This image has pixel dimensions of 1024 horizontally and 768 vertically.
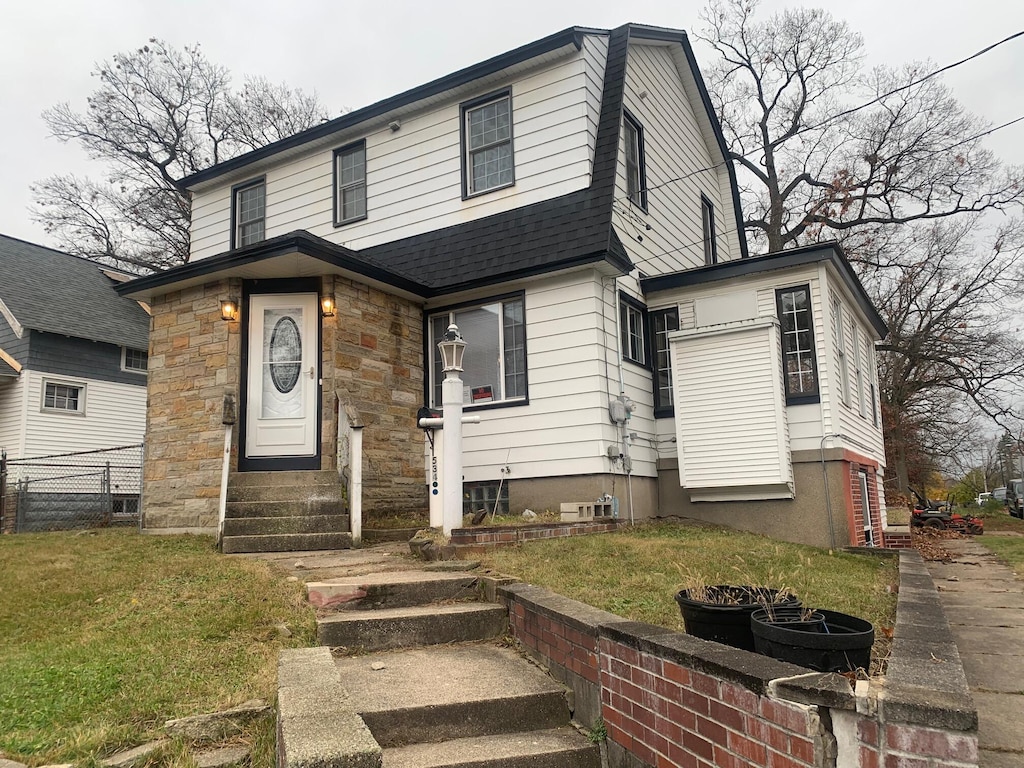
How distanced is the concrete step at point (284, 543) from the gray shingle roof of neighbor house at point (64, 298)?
13880mm

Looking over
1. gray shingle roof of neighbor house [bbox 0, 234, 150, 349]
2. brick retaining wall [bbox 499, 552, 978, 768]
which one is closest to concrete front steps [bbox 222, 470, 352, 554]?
brick retaining wall [bbox 499, 552, 978, 768]

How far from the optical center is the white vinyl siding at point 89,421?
17750 millimetres

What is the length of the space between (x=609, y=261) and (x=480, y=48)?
33.0 m

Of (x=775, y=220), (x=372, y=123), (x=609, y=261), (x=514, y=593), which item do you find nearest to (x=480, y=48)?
(x=775, y=220)

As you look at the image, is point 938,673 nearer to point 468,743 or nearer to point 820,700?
point 820,700

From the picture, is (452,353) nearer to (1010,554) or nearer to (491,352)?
(491,352)

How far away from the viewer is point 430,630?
4371 mm

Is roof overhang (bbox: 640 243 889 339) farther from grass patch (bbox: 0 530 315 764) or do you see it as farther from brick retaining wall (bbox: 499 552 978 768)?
grass patch (bbox: 0 530 315 764)

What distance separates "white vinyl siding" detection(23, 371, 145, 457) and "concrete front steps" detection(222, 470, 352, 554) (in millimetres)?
12040

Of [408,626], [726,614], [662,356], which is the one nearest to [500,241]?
[662,356]

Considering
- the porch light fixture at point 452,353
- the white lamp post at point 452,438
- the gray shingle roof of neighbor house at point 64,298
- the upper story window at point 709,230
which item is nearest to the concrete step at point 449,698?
the white lamp post at point 452,438

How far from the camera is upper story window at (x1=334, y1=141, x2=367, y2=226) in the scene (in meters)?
12.7

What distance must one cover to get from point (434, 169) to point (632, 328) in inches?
166

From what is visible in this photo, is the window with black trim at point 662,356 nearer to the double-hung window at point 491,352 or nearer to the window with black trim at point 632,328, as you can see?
the window with black trim at point 632,328
